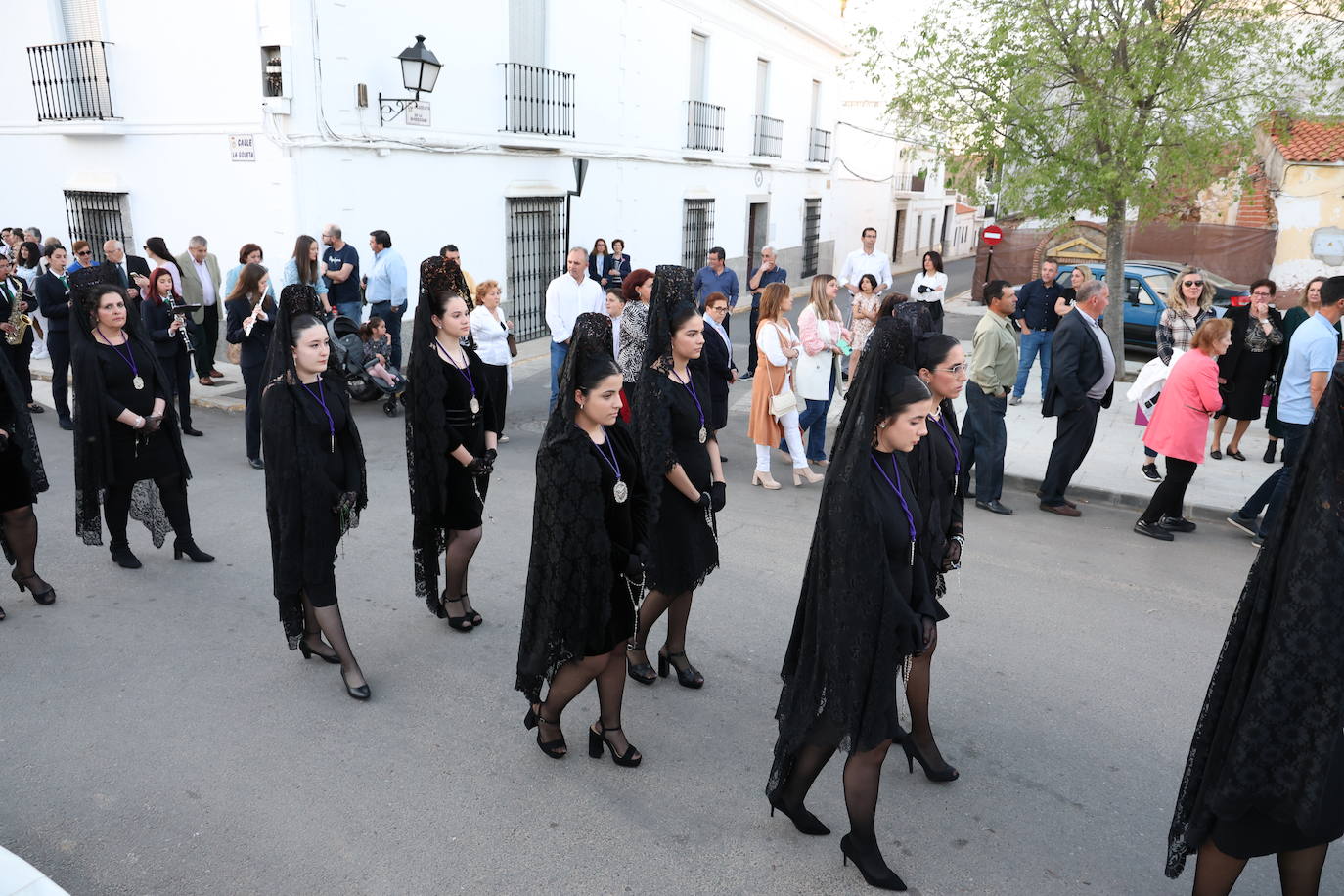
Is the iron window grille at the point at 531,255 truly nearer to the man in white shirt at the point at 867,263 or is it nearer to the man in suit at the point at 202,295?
the man in suit at the point at 202,295

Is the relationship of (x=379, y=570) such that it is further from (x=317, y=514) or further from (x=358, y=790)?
(x=358, y=790)

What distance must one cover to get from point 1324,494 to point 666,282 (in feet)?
9.22

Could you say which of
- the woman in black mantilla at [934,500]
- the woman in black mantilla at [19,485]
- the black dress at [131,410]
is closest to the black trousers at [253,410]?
the black dress at [131,410]

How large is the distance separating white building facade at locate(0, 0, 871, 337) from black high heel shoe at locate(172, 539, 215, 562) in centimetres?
595

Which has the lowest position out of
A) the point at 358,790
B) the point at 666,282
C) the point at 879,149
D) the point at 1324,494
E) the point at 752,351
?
the point at 358,790

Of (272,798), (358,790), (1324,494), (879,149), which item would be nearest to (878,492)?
(1324,494)

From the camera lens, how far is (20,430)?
5215 millimetres

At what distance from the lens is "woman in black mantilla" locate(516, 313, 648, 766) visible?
3.61m

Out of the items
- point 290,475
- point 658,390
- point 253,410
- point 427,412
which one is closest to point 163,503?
point 253,410

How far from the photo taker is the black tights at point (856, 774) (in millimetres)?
3207

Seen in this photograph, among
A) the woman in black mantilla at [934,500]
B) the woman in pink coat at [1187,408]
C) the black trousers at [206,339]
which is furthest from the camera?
the black trousers at [206,339]

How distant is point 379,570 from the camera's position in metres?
6.04

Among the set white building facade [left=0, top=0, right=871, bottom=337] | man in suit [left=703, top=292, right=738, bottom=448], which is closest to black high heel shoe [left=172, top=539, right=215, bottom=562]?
man in suit [left=703, top=292, right=738, bottom=448]

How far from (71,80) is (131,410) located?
901 centimetres
